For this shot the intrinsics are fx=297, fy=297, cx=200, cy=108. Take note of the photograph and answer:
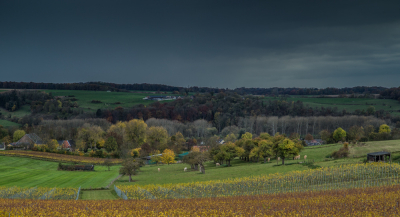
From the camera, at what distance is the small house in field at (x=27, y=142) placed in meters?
92.8

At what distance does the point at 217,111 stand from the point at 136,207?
166731 mm

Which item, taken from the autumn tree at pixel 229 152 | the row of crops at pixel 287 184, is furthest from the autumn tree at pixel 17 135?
the row of crops at pixel 287 184

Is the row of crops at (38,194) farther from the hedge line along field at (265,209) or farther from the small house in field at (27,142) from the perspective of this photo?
the small house in field at (27,142)

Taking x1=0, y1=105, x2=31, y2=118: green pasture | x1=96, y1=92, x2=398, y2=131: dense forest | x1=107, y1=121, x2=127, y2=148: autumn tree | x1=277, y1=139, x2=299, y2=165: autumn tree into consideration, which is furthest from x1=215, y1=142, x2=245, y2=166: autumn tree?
x1=0, y1=105, x2=31, y2=118: green pasture

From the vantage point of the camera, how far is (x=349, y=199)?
2356 cm

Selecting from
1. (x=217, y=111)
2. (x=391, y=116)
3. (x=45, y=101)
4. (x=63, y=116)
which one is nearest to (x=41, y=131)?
(x=63, y=116)

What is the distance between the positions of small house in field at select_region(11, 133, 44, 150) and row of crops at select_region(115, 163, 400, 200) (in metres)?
70.7

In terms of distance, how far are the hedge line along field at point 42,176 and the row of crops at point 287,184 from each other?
17.5 meters

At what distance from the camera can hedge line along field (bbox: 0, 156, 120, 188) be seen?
2018 inches

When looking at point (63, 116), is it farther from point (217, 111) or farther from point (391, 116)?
point (391, 116)

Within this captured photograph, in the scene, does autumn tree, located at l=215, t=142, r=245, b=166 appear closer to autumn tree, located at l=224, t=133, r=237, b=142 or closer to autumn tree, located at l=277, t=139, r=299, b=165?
autumn tree, located at l=277, t=139, r=299, b=165

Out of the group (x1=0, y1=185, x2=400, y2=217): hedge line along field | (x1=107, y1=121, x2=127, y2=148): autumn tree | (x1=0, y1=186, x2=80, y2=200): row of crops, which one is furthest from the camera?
(x1=107, y1=121, x2=127, y2=148): autumn tree

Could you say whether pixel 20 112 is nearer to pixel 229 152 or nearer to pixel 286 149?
pixel 229 152

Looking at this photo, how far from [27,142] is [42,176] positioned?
4958 cm
